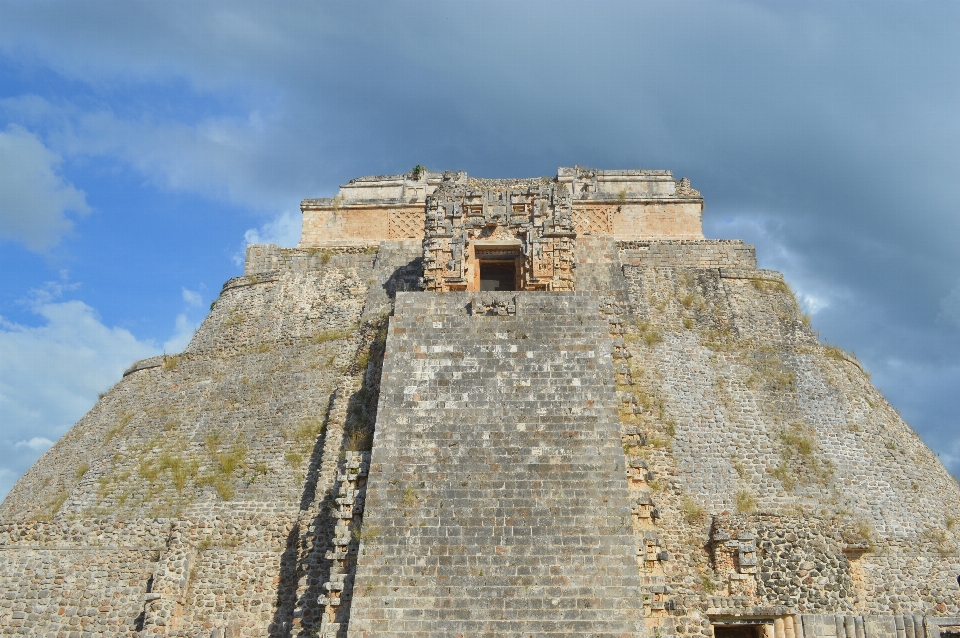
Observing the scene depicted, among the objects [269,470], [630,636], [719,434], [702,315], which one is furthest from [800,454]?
[269,470]

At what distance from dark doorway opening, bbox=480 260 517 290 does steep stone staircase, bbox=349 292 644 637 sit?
14.9 ft

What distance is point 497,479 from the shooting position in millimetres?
12344

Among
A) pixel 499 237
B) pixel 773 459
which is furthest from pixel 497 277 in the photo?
pixel 773 459

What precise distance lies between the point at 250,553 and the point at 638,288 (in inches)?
483

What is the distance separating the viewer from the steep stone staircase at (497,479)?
1105 centimetres

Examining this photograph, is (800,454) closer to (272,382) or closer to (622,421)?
(622,421)

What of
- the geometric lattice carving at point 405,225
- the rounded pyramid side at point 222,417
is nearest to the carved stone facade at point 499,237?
the rounded pyramid side at point 222,417

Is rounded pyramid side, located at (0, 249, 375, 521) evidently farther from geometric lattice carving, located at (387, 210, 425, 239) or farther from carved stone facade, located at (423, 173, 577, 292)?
geometric lattice carving, located at (387, 210, 425, 239)

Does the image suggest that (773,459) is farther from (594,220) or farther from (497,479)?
(594,220)

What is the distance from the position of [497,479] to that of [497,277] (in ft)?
27.0

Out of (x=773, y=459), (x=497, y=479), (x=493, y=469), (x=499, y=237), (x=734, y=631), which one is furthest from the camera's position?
(x=499, y=237)

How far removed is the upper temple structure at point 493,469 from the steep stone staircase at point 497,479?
0.04 m

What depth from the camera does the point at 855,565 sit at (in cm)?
→ 1551

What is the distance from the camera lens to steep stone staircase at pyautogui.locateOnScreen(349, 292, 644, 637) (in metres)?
11.1
